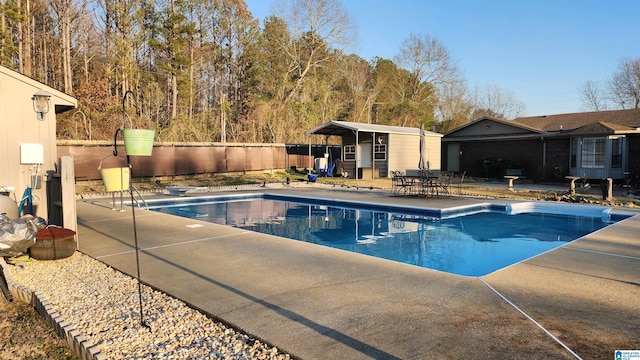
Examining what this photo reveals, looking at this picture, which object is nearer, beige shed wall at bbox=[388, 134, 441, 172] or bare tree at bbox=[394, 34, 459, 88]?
beige shed wall at bbox=[388, 134, 441, 172]

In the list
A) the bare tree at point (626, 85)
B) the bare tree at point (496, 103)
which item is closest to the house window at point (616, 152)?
the bare tree at point (626, 85)

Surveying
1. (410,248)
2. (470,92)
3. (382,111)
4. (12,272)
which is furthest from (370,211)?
(470,92)

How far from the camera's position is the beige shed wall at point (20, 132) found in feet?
19.4

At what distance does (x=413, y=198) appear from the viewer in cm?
1182

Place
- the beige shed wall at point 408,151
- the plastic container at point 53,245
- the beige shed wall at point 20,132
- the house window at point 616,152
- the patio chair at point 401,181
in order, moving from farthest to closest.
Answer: the beige shed wall at point 408,151 → the house window at point 616,152 → the patio chair at point 401,181 → the beige shed wall at point 20,132 → the plastic container at point 53,245

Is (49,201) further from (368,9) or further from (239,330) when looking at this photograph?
(368,9)

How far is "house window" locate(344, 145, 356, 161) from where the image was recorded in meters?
19.7

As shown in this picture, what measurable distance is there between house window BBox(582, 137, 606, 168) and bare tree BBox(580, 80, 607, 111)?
868 inches

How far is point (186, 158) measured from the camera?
55.9 ft

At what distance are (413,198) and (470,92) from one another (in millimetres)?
27221

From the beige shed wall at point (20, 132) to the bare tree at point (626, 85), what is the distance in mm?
37253

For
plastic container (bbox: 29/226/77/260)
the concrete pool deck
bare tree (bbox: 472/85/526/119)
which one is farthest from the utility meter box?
bare tree (bbox: 472/85/526/119)

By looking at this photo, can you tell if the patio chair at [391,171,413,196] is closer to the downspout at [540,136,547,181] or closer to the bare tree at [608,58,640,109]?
the downspout at [540,136,547,181]

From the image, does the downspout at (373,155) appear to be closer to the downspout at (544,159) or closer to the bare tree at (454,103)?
the downspout at (544,159)
